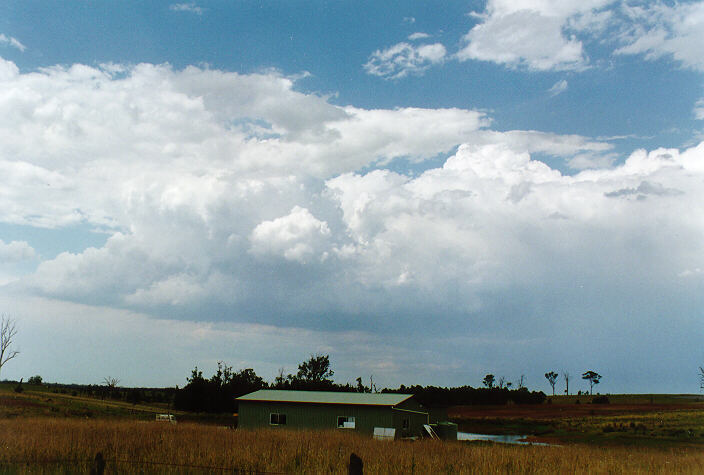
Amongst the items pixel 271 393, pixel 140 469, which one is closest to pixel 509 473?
pixel 140 469

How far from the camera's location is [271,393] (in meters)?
46.8

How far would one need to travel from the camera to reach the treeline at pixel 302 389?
7750 centimetres

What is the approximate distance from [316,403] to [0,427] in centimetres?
2159

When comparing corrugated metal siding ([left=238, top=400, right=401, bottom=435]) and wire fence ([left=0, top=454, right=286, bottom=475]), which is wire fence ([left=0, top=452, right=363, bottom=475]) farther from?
corrugated metal siding ([left=238, top=400, right=401, bottom=435])

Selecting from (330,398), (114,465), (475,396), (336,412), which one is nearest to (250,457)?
(114,465)

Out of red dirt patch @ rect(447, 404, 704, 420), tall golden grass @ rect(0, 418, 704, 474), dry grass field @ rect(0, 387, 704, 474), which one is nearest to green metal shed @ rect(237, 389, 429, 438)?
dry grass field @ rect(0, 387, 704, 474)

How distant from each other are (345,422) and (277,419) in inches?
210

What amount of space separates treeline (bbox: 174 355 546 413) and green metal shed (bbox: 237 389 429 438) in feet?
19.6

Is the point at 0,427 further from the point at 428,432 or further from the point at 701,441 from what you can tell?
the point at 701,441

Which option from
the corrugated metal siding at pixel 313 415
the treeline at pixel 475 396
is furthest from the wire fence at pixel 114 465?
the treeline at pixel 475 396

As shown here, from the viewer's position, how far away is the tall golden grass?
1723 centimetres

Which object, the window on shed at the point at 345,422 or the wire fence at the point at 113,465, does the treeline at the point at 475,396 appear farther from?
the wire fence at the point at 113,465

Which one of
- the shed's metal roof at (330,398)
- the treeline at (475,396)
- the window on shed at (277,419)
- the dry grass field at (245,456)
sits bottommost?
the treeline at (475,396)

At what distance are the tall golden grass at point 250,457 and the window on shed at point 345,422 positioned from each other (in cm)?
1683
